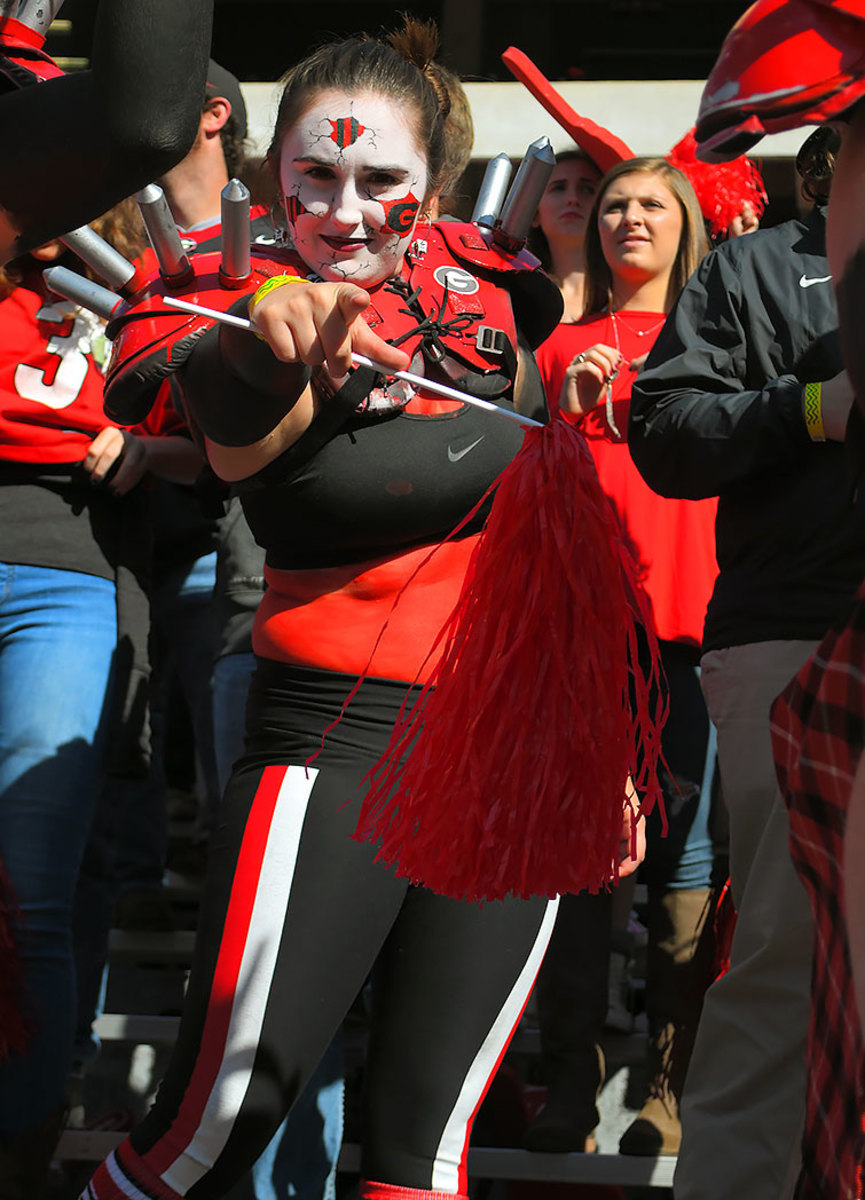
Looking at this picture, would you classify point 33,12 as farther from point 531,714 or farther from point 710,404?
point 710,404

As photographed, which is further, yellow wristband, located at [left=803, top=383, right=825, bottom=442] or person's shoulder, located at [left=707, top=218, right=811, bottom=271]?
person's shoulder, located at [left=707, top=218, right=811, bottom=271]

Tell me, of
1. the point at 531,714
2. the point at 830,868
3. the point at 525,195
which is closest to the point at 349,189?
the point at 525,195

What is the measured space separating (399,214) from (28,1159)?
64.8 inches

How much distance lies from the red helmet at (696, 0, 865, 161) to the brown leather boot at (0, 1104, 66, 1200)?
1.98m

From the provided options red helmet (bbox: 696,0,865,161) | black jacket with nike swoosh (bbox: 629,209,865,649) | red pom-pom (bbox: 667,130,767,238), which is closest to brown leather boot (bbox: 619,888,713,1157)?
black jacket with nike swoosh (bbox: 629,209,865,649)

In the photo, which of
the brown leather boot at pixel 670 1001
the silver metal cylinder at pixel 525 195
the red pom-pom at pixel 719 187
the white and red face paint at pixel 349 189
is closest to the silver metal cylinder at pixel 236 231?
the white and red face paint at pixel 349 189

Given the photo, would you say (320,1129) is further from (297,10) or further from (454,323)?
(297,10)

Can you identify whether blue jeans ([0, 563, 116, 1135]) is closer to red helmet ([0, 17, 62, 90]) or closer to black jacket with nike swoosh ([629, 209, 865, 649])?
black jacket with nike swoosh ([629, 209, 865, 649])

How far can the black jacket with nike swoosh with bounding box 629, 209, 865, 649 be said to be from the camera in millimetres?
2236

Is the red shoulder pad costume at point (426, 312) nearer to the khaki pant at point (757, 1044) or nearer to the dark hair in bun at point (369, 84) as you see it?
the dark hair in bun at point (369, 84)

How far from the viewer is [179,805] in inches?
179

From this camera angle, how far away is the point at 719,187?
12.5 feet

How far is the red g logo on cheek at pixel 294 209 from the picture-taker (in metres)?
2.13

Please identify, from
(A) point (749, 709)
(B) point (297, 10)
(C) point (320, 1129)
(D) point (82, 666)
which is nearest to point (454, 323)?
(A) point (749, 709)
